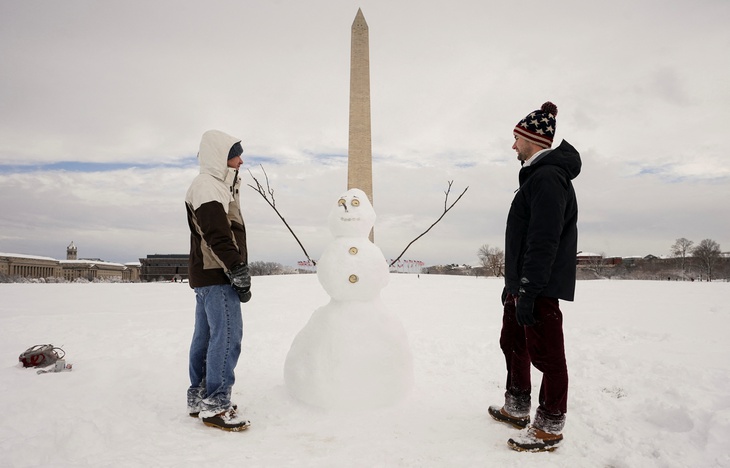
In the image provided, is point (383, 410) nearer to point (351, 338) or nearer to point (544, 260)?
point (351, 338)

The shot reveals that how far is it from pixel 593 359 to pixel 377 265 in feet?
11.4

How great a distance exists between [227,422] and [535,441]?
2.37 meters

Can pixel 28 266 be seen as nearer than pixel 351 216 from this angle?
No

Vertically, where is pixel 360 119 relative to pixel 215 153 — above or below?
above

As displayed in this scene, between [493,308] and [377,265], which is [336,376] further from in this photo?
[493,308]

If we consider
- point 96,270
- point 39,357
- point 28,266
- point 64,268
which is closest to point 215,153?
point 39,357

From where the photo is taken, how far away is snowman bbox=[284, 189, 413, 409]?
3971mm

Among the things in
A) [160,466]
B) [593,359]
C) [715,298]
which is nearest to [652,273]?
[715,298]

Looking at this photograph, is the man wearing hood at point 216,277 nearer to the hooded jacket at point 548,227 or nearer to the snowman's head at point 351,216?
the snowman's head at point 351,216

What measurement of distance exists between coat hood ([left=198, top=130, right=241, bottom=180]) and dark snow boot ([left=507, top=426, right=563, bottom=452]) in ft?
10.4

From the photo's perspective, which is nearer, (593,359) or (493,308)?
(593,359)

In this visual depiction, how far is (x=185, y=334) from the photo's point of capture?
7.86 m

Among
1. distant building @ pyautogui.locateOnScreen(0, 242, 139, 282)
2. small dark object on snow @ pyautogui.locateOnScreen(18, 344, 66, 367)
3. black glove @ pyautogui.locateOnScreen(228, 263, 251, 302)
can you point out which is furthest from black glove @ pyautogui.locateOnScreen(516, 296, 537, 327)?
distant building @ pyautogui.locateOnScreen(0, 242, 139, 282)

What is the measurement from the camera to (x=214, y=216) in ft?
11.6
